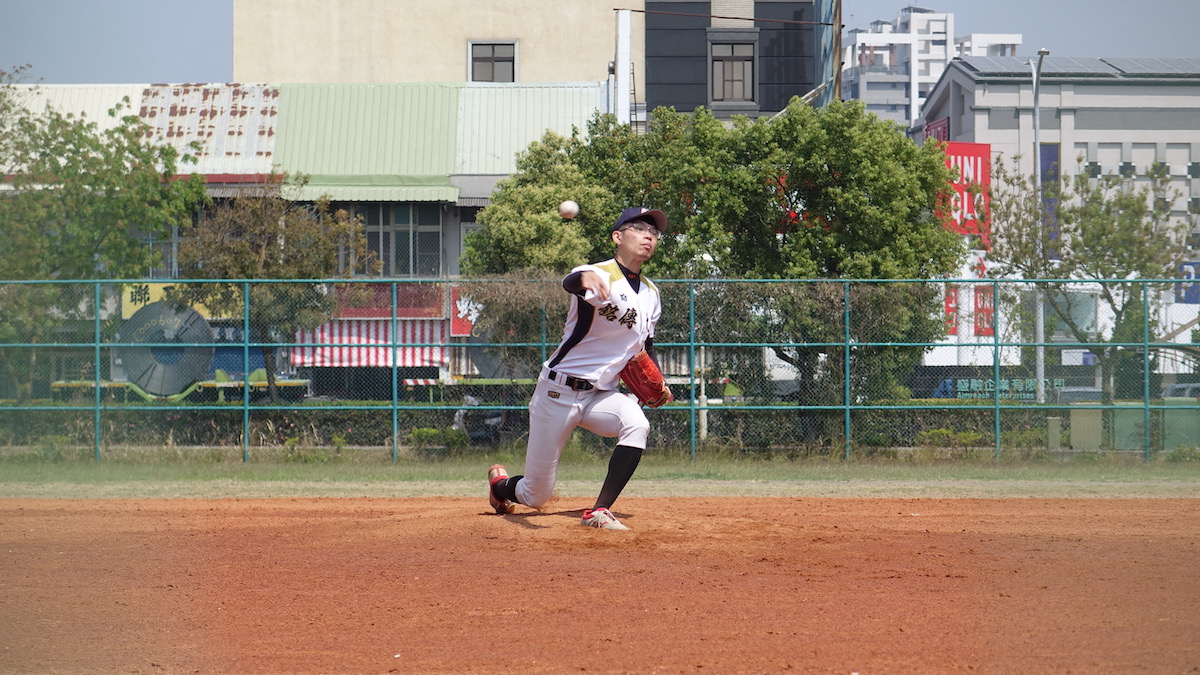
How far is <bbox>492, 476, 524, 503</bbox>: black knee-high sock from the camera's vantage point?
7969mm

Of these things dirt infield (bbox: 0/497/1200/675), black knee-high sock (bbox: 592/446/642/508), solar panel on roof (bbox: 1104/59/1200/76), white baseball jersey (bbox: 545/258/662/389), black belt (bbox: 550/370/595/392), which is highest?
solar panel on roof (bbox: 1104/59/1200/76)

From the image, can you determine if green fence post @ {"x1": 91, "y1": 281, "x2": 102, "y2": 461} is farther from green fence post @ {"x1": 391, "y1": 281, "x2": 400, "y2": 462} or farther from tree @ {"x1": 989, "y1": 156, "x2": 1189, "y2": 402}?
tree @ {"x1": 989, "y1": 156, "x2": 1189, "y2": 402}

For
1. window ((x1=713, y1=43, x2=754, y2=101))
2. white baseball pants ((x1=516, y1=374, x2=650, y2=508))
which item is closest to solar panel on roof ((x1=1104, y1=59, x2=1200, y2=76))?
window ((x1=713, y1=43, x2=754, y2=101))

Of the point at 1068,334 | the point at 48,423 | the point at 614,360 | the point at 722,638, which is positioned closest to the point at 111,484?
the point at 48,423

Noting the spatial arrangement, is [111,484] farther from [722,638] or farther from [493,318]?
[722,638]

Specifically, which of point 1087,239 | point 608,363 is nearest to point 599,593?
point 608,363

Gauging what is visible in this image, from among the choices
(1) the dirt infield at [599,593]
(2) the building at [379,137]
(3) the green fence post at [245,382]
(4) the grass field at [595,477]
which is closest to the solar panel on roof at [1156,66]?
(2) the building at [379,137]

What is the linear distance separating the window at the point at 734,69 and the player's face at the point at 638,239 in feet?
93.9

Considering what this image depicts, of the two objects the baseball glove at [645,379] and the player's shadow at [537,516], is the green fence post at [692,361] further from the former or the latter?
the baseball glove at [645,379]

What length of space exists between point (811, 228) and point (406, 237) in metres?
12.1

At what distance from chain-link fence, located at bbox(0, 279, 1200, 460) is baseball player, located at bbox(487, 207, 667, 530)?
744 centimetres

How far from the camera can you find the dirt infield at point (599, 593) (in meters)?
4.73

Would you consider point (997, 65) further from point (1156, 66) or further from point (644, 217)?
point (644, 217)

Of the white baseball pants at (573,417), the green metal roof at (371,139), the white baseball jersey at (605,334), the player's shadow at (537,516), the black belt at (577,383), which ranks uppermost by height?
the green metal roof at (371,139)
